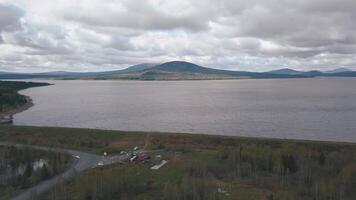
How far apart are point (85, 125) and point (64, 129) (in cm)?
1614

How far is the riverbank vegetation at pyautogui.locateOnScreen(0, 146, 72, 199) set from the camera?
43.2 meters

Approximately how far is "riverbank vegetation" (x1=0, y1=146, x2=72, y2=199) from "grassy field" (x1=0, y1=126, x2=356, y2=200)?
5.29 metres

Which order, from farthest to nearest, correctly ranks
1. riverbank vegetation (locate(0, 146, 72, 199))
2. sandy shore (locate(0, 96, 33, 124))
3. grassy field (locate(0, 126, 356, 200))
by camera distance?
sandy shore (locate(0, 96, 33, 124)) < riverbank vegetation (locate(0, 146, 72, 199)) < grassy field (locate(0, 126, 356, 200))

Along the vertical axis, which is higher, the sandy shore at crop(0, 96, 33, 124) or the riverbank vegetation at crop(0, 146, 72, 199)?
the riverbank vegetation at crop(0, 146, 72, 199)

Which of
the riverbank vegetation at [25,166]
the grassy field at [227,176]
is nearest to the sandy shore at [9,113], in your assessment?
the riverbank vegetation at [25,166]

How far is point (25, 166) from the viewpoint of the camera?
5384cm

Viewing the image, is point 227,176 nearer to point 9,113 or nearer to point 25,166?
point 25,166

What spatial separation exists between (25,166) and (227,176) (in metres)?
30.0

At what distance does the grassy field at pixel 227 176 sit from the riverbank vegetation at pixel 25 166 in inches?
208

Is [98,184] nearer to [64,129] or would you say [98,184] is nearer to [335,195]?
[335,195]

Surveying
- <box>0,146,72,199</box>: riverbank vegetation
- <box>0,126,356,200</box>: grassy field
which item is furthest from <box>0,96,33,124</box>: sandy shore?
<box>0,126,356,200</box>: grassy field

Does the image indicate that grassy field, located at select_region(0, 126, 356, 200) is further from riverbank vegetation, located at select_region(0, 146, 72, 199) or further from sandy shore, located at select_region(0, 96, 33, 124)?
sandy shore, located at select_region(0, 96, 33, 124)

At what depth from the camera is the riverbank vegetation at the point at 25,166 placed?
43250mm

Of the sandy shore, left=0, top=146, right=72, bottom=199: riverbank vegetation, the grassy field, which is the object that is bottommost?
the sandy shore
